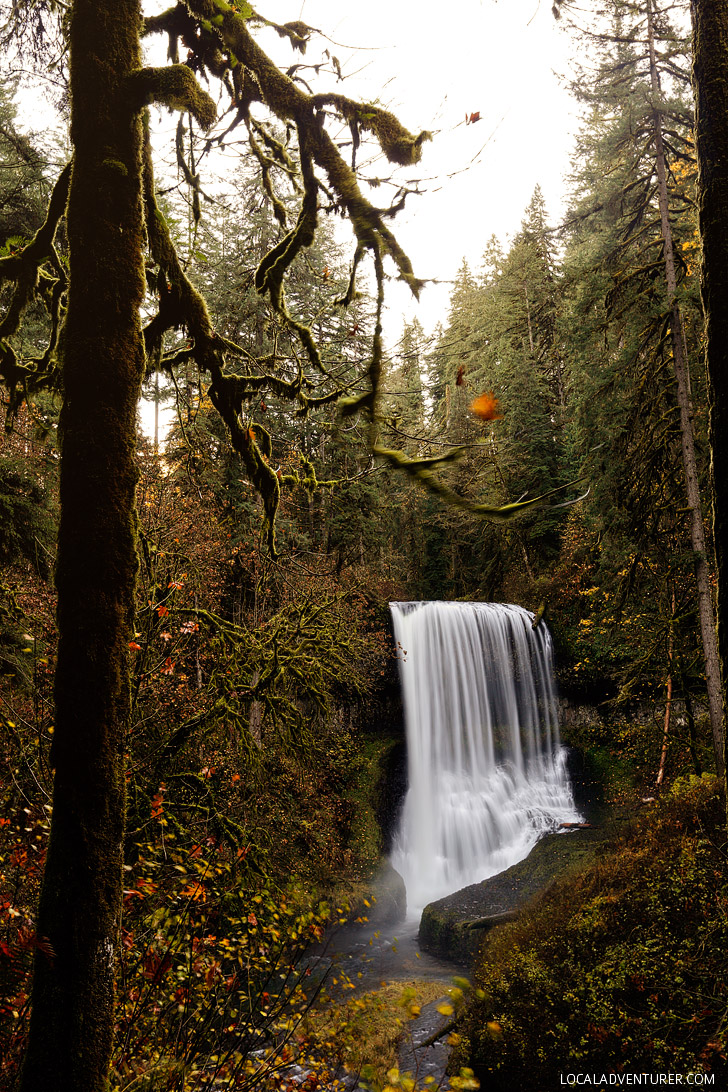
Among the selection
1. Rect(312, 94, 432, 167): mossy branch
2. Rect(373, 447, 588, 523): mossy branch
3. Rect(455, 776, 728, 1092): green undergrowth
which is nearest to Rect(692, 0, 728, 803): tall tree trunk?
Rect(373, 447, 588, 523): mossy branch

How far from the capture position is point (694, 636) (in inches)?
450

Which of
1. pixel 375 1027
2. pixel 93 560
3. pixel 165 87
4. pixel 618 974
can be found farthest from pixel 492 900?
pixel 165 87

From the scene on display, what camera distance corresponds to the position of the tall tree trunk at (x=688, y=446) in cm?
987

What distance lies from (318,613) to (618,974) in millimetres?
5391

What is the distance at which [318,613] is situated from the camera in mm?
8258

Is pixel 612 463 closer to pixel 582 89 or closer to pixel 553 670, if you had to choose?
pixel 582 89

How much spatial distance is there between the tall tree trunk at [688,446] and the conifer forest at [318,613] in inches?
4.1

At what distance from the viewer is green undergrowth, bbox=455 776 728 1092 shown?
614 cm

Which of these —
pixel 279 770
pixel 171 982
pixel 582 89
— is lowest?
pixel 279 770

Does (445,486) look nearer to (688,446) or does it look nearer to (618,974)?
(618,974)

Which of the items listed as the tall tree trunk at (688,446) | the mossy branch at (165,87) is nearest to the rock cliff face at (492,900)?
the tall tree trunk at (688,446)

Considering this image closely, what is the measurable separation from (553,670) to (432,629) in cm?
428

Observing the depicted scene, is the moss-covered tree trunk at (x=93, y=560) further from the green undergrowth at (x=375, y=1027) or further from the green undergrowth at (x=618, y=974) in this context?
the green undergrowth at (x=375, y=1027)

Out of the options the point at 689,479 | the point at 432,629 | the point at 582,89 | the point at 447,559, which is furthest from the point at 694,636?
the point at 447,559
